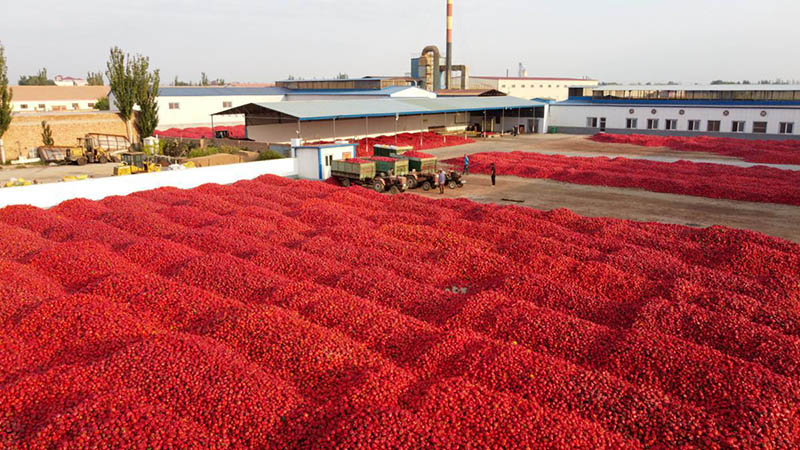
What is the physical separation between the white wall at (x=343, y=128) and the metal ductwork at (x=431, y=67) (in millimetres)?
20599

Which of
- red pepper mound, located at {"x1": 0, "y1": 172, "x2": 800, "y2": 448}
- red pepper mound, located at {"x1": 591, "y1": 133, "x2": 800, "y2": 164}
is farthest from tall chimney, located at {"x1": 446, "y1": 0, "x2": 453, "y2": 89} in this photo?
red pepper mound, located at {"x1": 0, "y1": 172, "x2": 800, "y2": 448}

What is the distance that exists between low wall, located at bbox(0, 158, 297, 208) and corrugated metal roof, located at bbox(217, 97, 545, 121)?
10.4 metres

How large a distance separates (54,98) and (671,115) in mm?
83967

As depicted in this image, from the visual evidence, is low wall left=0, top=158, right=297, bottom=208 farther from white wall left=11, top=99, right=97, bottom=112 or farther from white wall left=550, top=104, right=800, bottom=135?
white wall left=11, top=99, right=97, bottom=112

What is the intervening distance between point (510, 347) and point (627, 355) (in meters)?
2.26

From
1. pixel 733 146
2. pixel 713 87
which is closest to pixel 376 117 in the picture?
pixel 733 146

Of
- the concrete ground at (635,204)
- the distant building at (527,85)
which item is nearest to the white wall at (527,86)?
the distant building at (527,85)

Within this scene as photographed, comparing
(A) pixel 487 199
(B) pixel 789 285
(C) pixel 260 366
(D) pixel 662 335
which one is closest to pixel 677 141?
(A) pixel 487 199

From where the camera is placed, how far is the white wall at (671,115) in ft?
167

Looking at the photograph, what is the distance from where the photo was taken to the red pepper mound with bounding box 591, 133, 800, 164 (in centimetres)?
3806

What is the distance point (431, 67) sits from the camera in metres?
82.0

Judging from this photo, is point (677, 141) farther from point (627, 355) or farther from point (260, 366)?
point (260, 366)

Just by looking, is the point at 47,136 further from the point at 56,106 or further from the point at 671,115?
the point at 671,115

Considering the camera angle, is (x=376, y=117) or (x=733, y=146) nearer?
(x=733, y=146)
